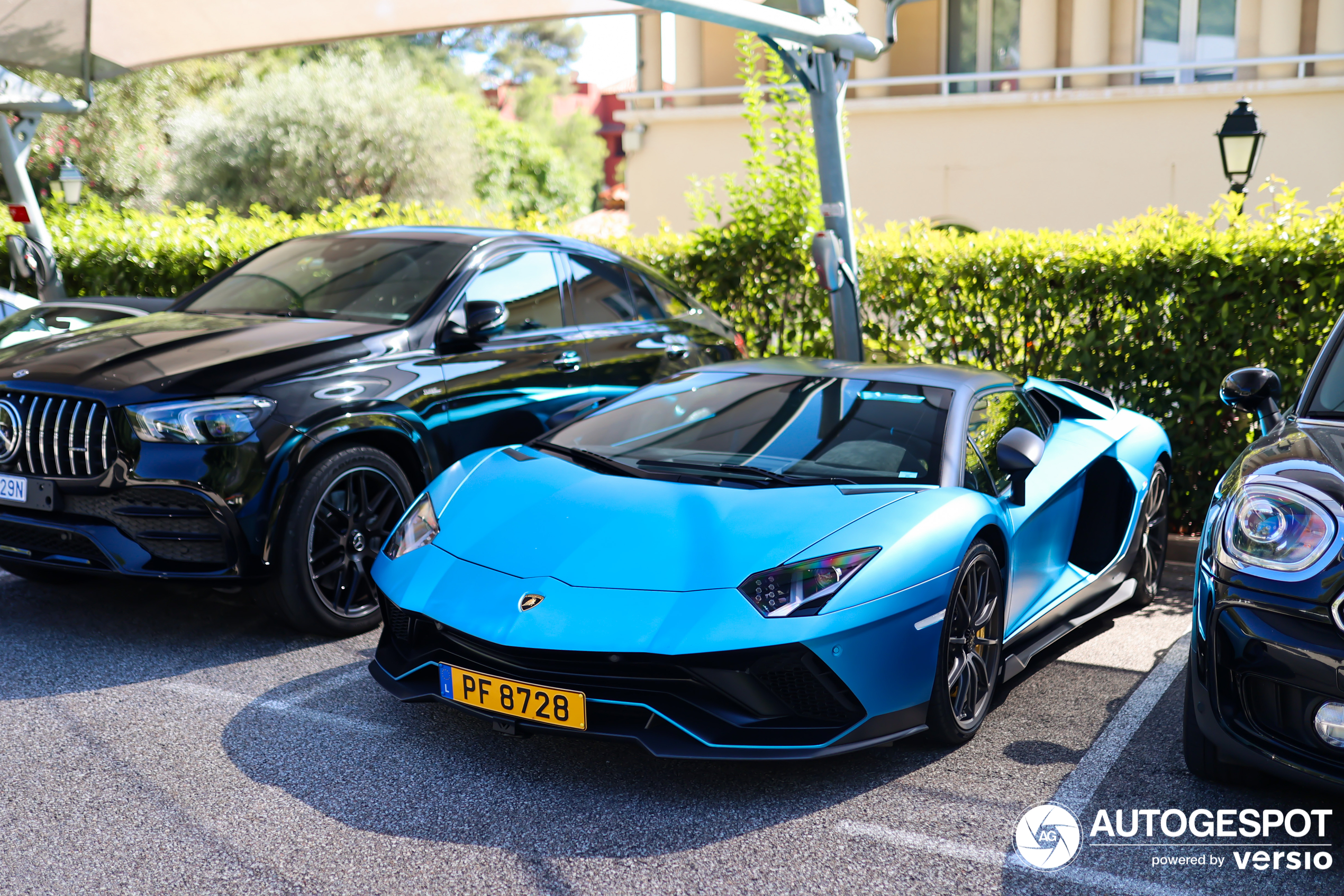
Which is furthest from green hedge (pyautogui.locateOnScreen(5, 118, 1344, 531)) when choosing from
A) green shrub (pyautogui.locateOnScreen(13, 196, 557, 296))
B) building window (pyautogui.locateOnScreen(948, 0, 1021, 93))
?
building window (pyautogui.locateOnScreen(948, 0, 1021, 93))

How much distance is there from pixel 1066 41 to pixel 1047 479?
15978 millimetres

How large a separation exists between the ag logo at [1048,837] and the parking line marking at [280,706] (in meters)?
2.00

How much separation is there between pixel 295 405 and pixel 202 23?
23.4ft

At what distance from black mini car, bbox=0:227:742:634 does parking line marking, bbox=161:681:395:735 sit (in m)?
0.45

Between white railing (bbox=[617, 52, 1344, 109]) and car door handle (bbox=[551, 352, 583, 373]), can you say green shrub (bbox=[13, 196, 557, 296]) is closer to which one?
car door handle (bbox=[551, 352, 583, 373])

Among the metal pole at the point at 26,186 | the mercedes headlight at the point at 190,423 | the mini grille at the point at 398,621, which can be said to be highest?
the metal pole at the point at 26,186

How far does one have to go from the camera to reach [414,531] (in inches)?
159

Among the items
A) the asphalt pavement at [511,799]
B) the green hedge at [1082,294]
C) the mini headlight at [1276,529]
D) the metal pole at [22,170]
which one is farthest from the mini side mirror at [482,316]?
the metal pole at [22,170]

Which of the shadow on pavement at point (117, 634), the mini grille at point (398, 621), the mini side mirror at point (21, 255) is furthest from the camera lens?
the mini side mirror at point (21, 255)

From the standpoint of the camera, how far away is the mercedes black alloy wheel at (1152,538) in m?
5.20

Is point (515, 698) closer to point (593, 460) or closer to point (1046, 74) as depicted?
point (593, 460)

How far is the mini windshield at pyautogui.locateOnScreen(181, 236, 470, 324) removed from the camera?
221 inches

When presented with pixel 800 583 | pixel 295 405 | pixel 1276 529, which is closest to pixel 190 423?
pixel 295 405

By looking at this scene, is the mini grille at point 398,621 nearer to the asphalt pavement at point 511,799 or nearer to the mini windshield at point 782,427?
the asphalt pavement at point 511,799
